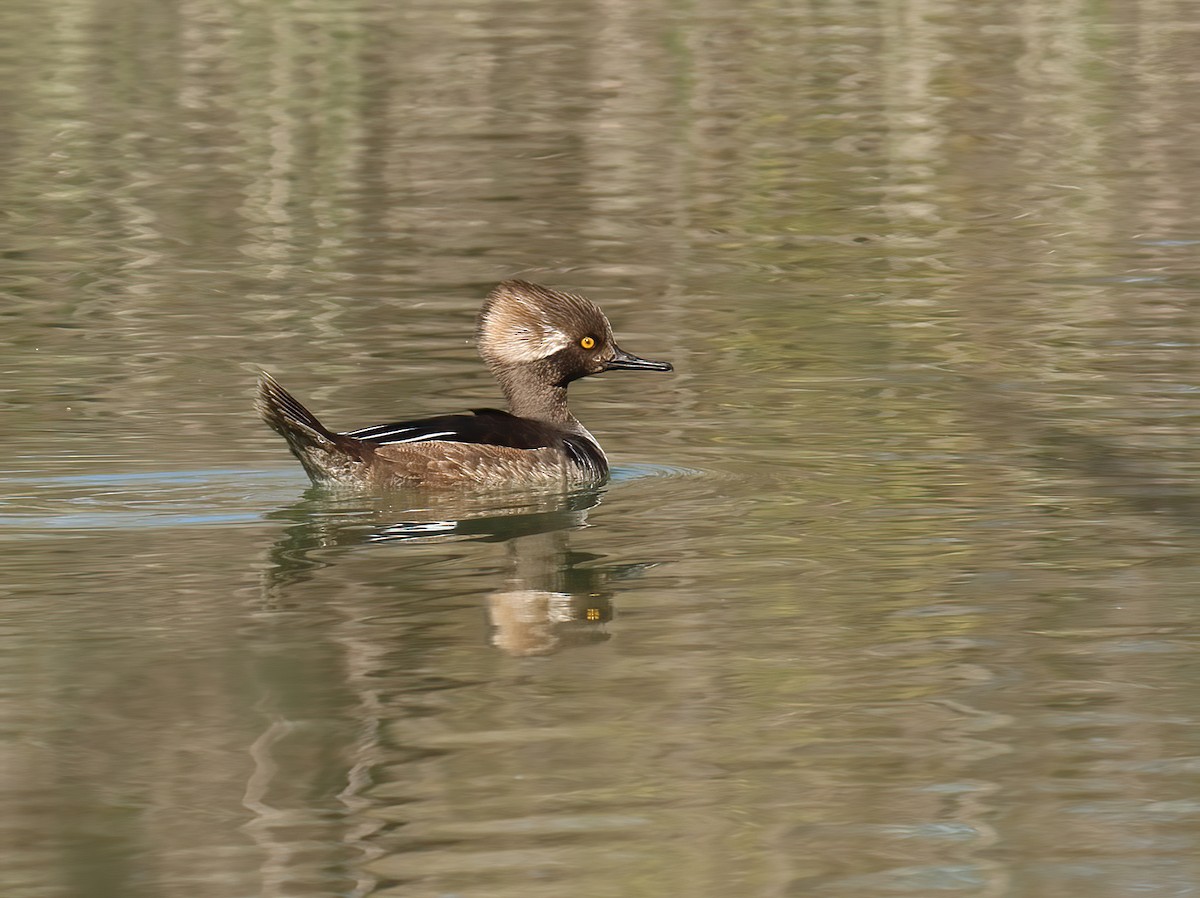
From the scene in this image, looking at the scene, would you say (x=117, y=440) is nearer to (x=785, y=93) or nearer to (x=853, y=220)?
(x=853, y=220)

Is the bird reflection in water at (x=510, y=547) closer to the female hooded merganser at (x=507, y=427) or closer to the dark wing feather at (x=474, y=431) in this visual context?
the female hooded merganser at (x=507, y=427)

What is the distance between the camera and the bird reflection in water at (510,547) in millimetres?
8195

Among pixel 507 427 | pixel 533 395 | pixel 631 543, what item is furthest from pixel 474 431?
pixel 631 543

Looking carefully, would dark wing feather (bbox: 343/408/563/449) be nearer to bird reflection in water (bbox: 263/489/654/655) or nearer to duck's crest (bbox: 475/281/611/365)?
bird reflection in water (bbox: 263/489/654/655)

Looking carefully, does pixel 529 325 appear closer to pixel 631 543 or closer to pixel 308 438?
pixel 308 438

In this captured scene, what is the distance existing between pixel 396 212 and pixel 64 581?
1215 centimetres

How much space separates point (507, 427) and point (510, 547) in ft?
4.39

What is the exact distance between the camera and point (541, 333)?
38.1 ft

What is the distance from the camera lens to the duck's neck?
38.2 ft

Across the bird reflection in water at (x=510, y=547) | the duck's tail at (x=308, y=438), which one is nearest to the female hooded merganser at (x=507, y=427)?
the duck's tail at (x=308, y=438)

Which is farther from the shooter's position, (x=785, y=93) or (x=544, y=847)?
(x=785, y=93)

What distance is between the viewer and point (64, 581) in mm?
8727

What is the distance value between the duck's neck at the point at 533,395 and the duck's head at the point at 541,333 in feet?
0.08

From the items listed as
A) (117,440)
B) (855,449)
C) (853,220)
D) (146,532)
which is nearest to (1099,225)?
(853,220)
